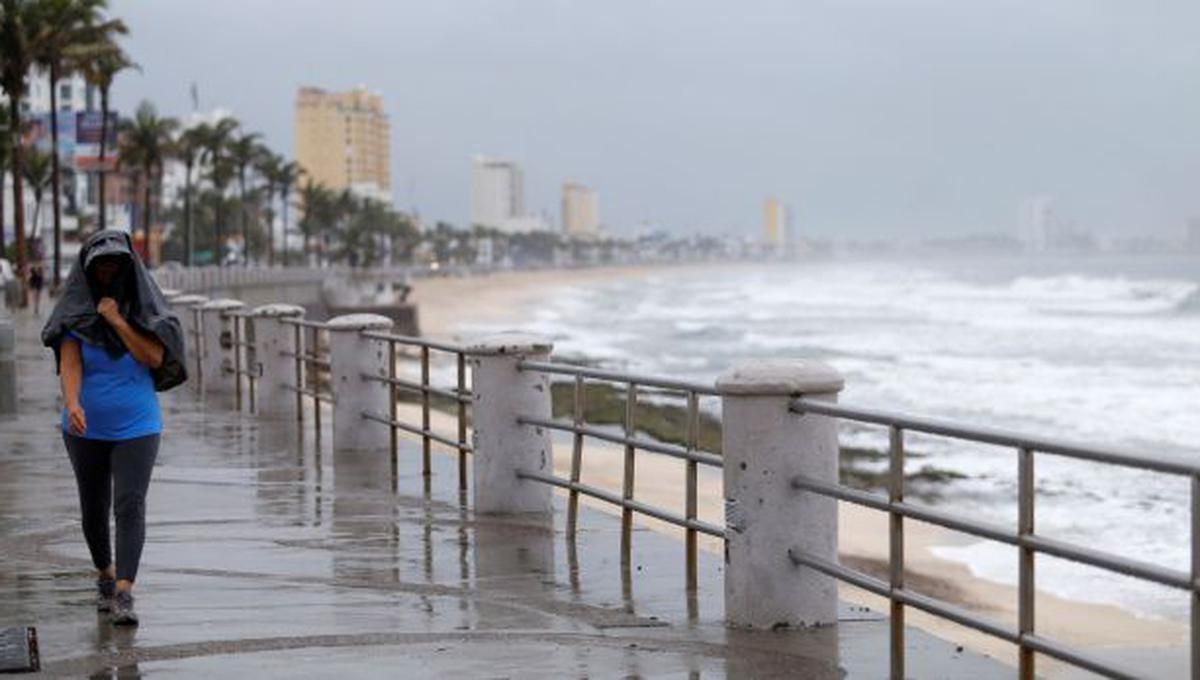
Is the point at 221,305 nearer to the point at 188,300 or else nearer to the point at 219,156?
the point at 188,300

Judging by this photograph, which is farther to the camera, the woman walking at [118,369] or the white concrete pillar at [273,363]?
the white concrete pillar at [273,363]

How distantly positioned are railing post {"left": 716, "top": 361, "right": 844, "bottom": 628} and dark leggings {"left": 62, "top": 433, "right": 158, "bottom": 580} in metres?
2.29

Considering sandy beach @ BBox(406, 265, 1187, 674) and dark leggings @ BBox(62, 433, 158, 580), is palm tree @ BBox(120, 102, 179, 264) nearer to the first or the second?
sandy beach @ BBox(406, 265, 1187, 674)

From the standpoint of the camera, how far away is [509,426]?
1109cm

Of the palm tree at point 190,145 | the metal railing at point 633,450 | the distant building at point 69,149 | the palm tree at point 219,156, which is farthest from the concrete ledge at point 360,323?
the palm tree at point 219,156

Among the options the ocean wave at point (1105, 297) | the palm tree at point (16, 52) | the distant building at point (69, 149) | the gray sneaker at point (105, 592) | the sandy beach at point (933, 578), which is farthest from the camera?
the ocean wave at point (1105, 297)

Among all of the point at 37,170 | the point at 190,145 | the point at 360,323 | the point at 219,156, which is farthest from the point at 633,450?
the point at 219,156

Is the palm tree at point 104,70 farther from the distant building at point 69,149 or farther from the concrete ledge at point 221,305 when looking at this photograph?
the concrete ledge at point 221,305

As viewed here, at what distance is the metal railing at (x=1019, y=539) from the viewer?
529 cm

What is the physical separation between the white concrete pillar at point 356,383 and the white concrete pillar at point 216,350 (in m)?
6.72

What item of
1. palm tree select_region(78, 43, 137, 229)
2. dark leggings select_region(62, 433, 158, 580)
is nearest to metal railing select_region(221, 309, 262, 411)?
dark leggings select_region(62, 433, 158, 580)

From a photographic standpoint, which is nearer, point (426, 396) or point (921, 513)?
point (921, 513)

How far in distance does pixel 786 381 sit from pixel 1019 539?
1744 millimetres

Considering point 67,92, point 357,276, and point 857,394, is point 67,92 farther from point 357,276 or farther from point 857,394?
point 857,394
